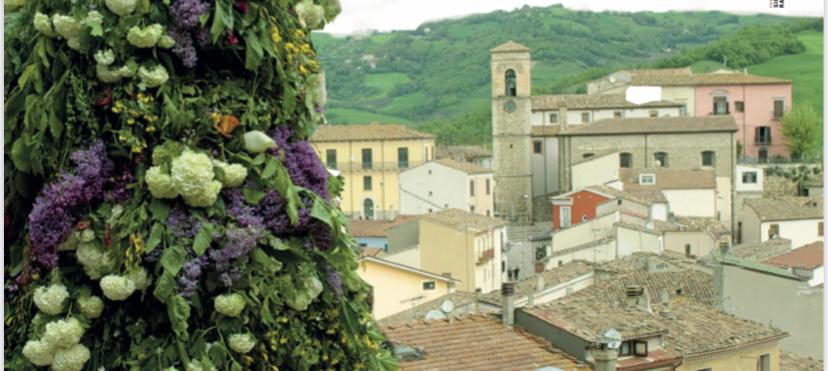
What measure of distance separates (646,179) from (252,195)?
94.1 feet

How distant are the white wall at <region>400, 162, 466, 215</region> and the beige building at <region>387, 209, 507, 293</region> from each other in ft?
23.7

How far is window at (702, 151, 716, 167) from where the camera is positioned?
34.7 metres

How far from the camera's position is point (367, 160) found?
113 feet

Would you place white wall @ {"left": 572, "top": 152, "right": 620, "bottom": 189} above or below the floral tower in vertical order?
below

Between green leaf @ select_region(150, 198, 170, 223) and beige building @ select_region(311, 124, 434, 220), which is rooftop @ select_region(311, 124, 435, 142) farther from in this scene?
green leaf @ select_region(150, 198, 170, 223)

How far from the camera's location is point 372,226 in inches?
1002

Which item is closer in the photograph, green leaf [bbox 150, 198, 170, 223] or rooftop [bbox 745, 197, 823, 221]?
green leaf [bbox 150, 198, 170, 223]

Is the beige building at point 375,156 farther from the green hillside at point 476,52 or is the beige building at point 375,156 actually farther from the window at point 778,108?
the green hillside at point 476,52

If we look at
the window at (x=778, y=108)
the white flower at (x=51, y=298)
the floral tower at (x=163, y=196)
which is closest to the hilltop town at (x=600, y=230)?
the window at (x=778, y=108)

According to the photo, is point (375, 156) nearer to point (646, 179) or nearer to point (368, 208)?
point (368, 208)

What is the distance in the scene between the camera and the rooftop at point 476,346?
7492mm

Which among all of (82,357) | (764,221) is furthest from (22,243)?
(764,221)

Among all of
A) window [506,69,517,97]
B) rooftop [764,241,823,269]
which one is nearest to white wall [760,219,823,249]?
rooftop [764,241,823,269]

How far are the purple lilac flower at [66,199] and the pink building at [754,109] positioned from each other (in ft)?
127
